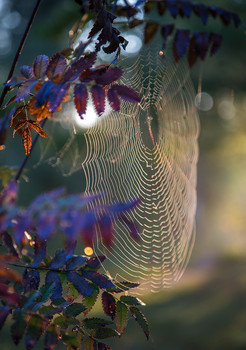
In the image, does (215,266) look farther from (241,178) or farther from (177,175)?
(177,175)

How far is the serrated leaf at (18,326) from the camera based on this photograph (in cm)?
86

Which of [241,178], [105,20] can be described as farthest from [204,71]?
[241,178]

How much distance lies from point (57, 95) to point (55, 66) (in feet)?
0.43

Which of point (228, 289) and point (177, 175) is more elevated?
point (177, 175)

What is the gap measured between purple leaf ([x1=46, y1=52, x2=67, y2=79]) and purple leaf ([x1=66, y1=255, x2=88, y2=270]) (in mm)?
546

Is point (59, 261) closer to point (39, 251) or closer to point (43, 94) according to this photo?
point (39, 251)

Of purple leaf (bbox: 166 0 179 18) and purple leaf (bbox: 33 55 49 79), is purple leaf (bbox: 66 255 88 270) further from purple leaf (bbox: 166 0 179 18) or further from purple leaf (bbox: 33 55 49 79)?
purple leaf (bbox: 166 0 179 18)

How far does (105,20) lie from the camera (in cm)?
113

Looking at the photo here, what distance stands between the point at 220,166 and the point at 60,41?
856 centimetres

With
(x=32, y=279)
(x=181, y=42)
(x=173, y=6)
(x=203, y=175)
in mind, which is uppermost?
(x=203, y=175)

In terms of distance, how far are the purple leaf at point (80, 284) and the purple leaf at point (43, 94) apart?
51 cm

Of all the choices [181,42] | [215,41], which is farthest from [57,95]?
[215,41]

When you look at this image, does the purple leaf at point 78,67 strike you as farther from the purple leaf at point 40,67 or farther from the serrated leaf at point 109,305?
the serrated leaf at point 109,305

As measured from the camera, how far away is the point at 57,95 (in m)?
0.92
